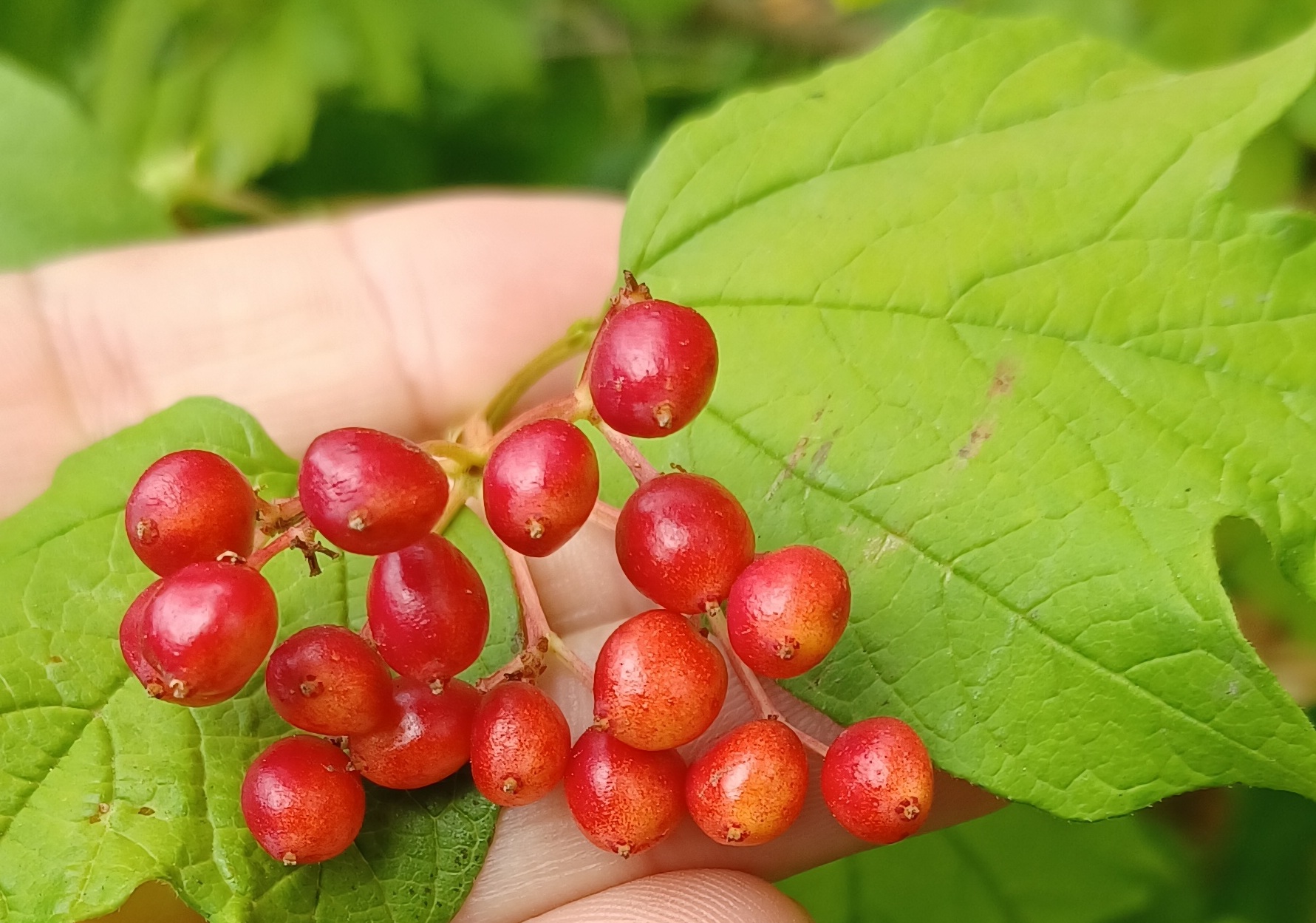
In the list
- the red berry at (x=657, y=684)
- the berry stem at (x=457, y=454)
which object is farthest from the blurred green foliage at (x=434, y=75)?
the red berry at (x=657, y=684)

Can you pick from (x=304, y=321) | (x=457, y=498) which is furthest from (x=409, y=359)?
(x=457, y=498)

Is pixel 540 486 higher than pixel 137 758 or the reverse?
higher

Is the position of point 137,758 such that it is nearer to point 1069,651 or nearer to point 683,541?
point 683,541

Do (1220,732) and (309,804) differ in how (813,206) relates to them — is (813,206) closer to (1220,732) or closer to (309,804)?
(1220,732)

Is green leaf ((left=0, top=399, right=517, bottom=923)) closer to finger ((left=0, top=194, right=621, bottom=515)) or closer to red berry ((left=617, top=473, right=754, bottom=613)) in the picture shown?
red berry ((left=617, top=473, right=754, bottom=613))

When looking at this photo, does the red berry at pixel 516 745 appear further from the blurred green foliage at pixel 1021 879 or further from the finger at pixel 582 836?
the blurred green foliage at pixel 1021 879

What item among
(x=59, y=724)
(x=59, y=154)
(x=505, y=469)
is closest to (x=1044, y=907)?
(x=505, y=469)
